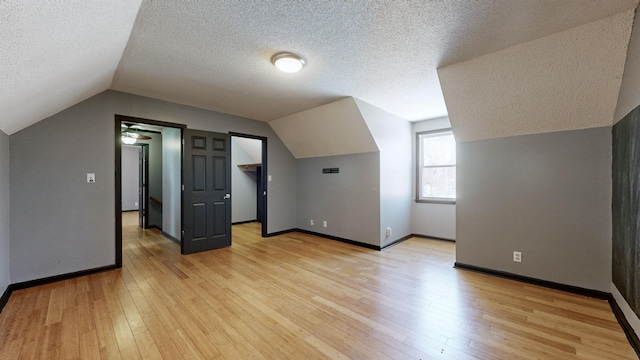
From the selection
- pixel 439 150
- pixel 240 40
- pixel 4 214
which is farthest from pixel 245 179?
pixel 240 40

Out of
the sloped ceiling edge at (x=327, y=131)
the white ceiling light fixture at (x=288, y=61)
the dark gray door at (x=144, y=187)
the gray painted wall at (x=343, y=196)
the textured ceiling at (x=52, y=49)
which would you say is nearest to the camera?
the textured ceiling at (x=52, y=49)

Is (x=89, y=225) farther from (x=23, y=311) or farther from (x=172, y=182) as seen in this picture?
(x=172, y=182)

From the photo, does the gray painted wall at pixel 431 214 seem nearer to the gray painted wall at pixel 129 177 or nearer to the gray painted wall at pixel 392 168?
the gray painted wall at pixel 392 168

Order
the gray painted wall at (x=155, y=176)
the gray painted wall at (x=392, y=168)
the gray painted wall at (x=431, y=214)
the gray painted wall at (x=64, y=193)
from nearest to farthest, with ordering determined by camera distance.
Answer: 1. the gray painted wall at (x=64, y=193)
2. the gray painted wall at (x=392, y=168)
3. the gray painted wall at (x=431, y=214)
4. the gray painted wall at (x=155, y=176)

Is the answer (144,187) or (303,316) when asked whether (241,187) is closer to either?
(144,187)

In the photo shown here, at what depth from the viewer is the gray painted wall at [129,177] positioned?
28.9ft

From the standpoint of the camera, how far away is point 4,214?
2492 millimetres

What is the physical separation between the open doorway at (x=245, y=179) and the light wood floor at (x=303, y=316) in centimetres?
322

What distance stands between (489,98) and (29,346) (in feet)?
15.1

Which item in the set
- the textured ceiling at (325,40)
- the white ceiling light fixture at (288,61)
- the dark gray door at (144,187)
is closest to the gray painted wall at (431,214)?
the textured ceiling at (325,40)

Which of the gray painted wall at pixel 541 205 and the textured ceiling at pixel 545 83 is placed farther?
the gray painted wall at pixel 541 205

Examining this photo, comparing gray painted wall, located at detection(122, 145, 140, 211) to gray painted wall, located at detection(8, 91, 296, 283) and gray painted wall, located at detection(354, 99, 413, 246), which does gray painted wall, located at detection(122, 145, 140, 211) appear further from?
gray painted wall, located at detection(354, 99, 413, 246)

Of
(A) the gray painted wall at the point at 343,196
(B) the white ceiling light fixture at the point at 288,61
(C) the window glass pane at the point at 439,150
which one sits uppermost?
(B) the white ceiling light fixture at the point at 288,61

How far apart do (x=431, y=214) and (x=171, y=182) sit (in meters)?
5.25
